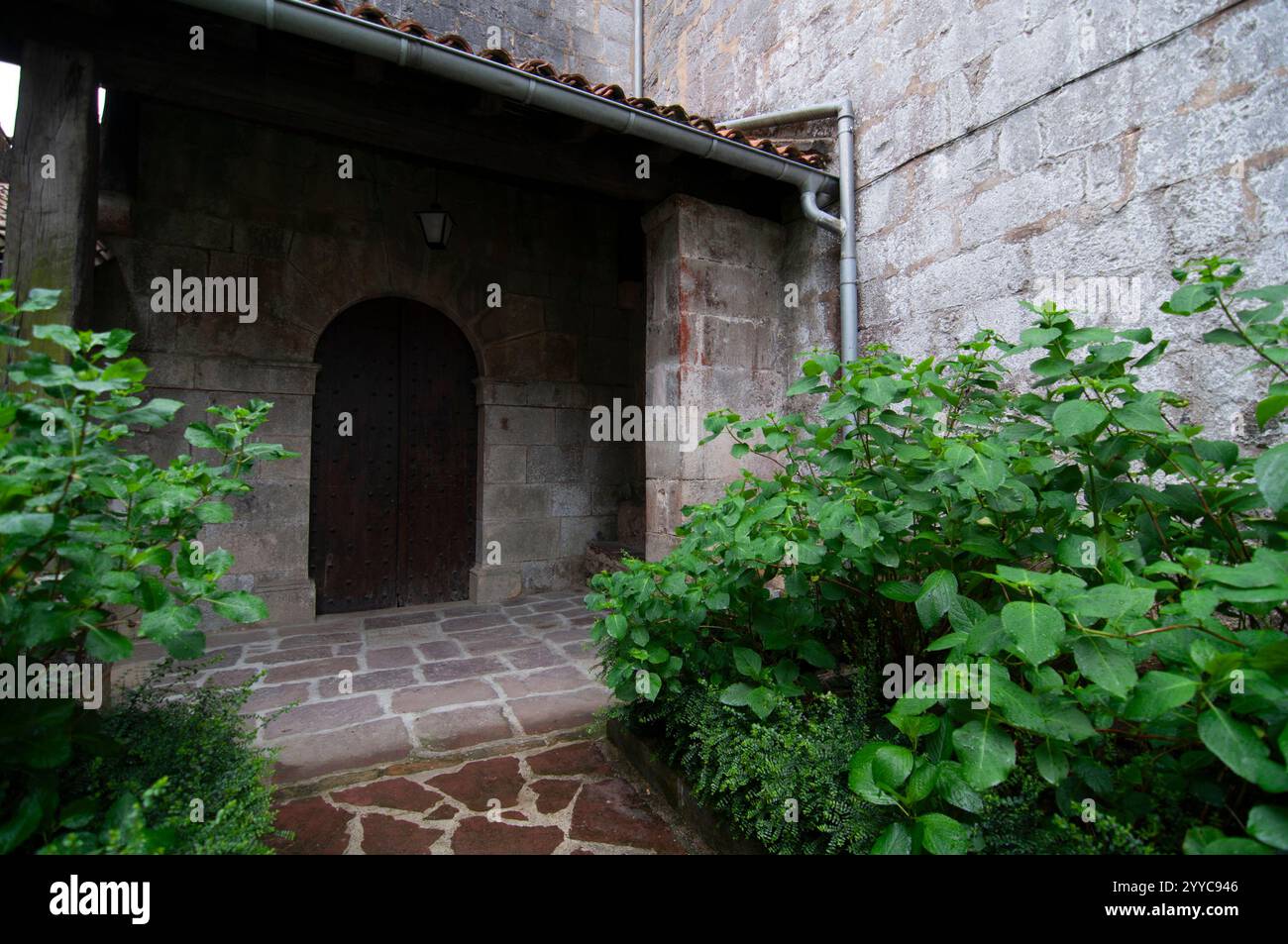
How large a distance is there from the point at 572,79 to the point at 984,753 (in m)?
3.29

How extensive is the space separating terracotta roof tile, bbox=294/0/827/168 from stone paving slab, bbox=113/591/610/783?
8.50ft

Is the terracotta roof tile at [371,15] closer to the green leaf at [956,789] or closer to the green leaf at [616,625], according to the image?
the green leaf at [616,625]

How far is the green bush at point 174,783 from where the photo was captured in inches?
49.2

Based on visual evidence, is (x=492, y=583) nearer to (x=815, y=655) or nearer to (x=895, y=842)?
(x=815, y=655)

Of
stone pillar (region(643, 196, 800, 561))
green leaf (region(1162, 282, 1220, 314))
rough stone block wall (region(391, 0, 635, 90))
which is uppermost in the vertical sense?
rough stone block wall (region(391, 0, 635, 90))

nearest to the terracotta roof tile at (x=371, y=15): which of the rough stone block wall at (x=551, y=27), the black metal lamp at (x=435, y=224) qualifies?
the black metal lamp at (x=435, y=224)

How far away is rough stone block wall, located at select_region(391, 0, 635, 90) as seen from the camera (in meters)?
5.27

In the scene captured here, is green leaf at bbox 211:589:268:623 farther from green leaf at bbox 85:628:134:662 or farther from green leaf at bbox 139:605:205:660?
green leaf at bbox 85:628:134:662

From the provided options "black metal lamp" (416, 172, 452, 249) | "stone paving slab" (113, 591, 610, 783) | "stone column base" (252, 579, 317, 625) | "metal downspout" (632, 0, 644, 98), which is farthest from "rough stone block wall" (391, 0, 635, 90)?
"stone paving slab" (113, 591, 610, 783)

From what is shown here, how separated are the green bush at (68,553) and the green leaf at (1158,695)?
5.41ft

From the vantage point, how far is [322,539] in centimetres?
485

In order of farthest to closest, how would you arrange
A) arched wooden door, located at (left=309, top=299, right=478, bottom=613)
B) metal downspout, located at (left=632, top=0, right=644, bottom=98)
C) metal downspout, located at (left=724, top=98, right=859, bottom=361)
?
metal downspout, located at (left=632, top=0, right=644, bottom=98) → arched wooden door, located at (left=309, top=299, right=478, bottom=613) → metal downspout, located at (left=724, top=98, right=859, bottom=361)
